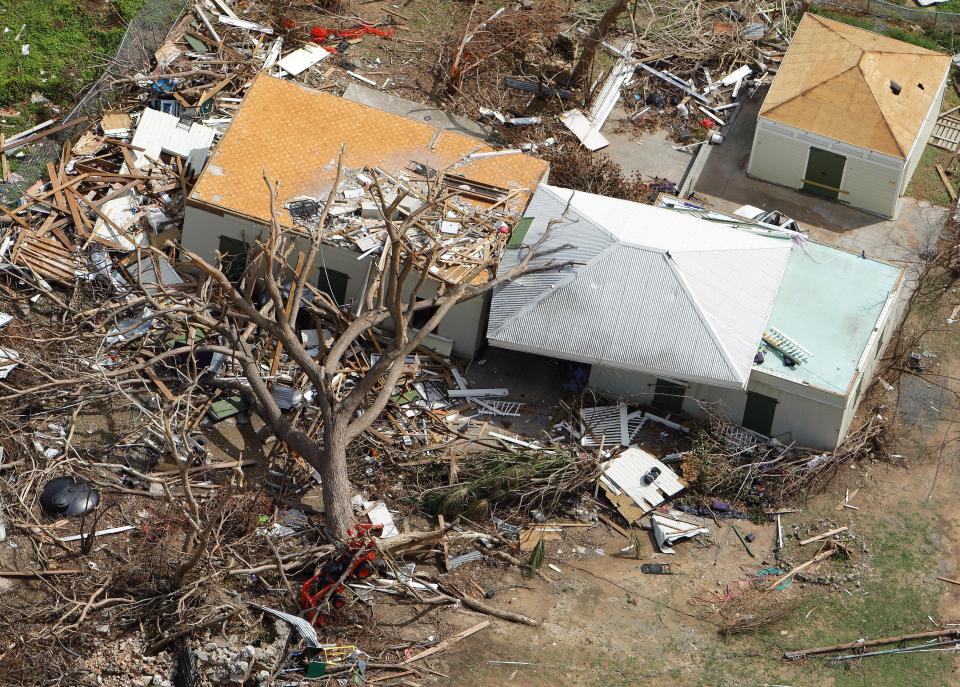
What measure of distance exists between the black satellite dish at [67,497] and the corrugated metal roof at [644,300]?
9.28 metres

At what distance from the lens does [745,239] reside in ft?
104

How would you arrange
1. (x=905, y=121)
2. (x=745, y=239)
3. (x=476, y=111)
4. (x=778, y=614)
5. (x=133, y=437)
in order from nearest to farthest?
(x=778, y=614)
(x=133, y=437)
(x=745, y=239)
(x=905, y=121)
(x=476, y=111)

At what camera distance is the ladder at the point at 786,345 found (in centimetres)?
3012

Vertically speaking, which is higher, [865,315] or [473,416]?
[865,315]

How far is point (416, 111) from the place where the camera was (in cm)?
3709

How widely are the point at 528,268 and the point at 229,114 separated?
10153 mm

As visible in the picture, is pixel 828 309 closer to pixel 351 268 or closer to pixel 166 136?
pixel 351 268

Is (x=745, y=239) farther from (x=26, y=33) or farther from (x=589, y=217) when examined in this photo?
(x=26, y=33)

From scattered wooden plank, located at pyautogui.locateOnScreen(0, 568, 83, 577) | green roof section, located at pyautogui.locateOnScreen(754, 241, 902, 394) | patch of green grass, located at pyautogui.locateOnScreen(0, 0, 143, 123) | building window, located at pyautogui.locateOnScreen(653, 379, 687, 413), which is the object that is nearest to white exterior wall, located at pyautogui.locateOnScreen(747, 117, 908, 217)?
green roof section, located at pyautogui.locateOnScreen(754, 241, 902, 394)

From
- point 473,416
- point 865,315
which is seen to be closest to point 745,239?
point 865,315

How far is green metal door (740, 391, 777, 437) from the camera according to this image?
99.9 feet

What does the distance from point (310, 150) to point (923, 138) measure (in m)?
16.2

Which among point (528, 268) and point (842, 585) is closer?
point (842, 585)

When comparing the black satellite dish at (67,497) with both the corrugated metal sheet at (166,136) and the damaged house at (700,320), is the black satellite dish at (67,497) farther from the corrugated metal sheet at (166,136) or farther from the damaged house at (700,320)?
the corrugated metal sheet at (166,136)
